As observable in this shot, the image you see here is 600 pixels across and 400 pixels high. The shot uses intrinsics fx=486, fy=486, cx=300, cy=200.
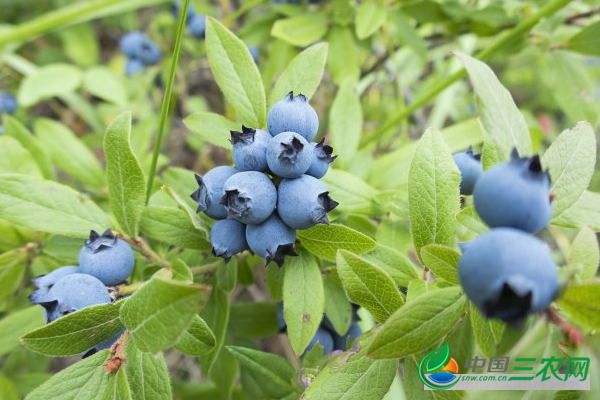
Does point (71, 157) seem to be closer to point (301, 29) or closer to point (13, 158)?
point (13, 158)

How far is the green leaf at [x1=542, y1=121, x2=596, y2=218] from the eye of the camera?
928 mm

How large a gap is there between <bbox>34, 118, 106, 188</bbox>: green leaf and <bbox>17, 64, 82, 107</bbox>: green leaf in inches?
21.6

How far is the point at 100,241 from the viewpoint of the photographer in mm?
1114

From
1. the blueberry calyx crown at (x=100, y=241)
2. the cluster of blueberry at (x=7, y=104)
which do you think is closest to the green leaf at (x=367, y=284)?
the blueberry calyx crown at (x=100, y=241)

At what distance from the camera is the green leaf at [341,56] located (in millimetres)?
1999

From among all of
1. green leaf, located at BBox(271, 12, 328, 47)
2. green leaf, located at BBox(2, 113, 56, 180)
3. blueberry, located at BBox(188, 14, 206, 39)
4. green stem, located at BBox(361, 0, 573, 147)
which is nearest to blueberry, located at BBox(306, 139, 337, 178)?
green stem, located at BBox(361, 0, 573, 147)

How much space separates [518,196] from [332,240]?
0.49 metres

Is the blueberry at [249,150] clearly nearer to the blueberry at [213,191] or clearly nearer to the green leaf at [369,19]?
the blueberry at [213,191]

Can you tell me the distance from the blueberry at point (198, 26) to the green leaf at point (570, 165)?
1983 mm

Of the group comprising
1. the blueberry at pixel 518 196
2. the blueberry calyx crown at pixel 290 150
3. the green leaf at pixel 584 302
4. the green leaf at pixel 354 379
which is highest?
the blueberry at pixel 518 196

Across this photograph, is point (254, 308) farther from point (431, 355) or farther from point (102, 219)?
point (431, 355)

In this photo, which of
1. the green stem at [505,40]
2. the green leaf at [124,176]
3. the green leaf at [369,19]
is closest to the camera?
the green leaf at [124,176]

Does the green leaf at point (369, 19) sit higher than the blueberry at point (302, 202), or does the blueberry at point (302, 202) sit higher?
the green leaf at point (369, 19)

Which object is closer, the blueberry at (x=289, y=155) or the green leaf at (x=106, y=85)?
the blueberry at (x=289, y=155)
